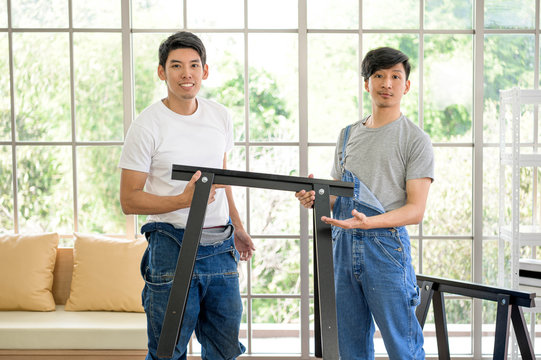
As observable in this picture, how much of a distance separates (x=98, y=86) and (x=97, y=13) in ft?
1.41

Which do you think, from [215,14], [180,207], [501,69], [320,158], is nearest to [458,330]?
[320,158]

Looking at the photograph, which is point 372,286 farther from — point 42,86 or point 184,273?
point 42,86

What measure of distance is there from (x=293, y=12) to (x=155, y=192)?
1780 mm

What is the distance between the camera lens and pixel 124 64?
3.28 metres

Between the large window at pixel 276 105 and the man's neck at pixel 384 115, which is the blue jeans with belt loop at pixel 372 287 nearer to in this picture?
the man's neck at pixel 384 115

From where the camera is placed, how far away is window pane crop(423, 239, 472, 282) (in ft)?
11.0

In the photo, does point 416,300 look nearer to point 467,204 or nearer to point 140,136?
point 140,136

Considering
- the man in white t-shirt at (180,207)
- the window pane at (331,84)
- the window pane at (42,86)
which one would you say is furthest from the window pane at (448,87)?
the window pane at (42,86)

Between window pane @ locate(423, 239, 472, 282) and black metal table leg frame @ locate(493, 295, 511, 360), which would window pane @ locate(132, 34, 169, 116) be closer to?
window pane @ locate(423, 239, 472, 282)

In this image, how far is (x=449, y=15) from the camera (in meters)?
3.29

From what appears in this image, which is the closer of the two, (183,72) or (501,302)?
(183,72)

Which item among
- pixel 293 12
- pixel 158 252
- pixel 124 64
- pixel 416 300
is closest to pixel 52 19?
pixel 124 64

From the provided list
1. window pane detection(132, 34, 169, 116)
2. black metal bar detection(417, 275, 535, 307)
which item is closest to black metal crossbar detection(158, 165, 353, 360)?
black metal bar detection(417, 275, 535, 307)

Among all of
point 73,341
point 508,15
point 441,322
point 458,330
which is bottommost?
point 458,330
